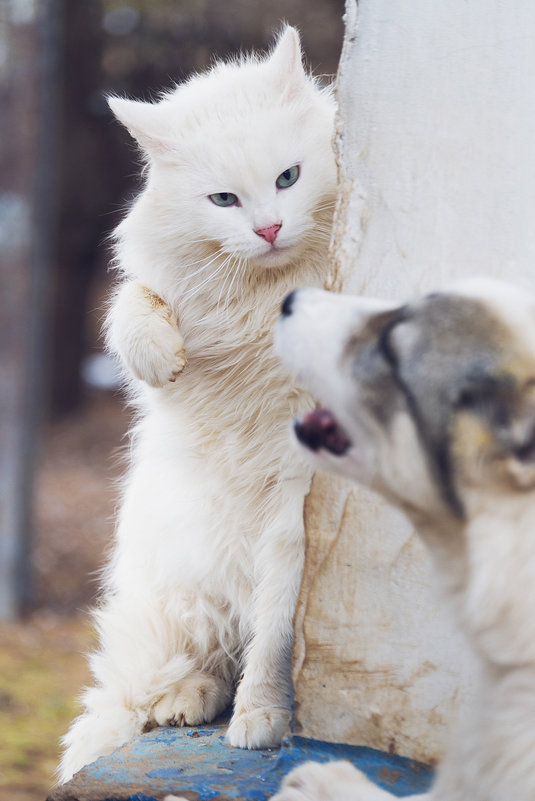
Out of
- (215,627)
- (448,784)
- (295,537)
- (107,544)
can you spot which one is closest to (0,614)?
(107,544)

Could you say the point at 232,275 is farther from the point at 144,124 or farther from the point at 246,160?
the point at 144,124

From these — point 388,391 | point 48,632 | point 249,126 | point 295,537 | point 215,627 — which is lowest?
point 48,632

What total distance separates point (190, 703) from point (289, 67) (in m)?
1.74

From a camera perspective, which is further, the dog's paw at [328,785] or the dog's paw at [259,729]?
the dog's paw at [259,729]

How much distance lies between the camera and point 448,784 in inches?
66.2

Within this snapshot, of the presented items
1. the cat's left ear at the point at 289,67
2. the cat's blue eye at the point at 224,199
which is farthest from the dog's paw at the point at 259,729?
the cat's left ear at the point at 289,67

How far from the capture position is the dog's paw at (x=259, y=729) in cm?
221

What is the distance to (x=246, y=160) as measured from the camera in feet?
7.45

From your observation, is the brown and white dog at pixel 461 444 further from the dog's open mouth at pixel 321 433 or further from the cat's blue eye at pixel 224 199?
the cat's blue eye at pixel 224 199

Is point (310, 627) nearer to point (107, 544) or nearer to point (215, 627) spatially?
point (215, 627)

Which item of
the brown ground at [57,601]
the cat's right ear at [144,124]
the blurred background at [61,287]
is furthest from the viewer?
the blurred background at [61,287]

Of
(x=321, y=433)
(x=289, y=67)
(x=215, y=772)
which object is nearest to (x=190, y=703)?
(x=215, y=772)

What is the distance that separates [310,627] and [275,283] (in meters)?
0.89

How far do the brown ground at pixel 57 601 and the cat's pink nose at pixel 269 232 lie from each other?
1.42 meters
